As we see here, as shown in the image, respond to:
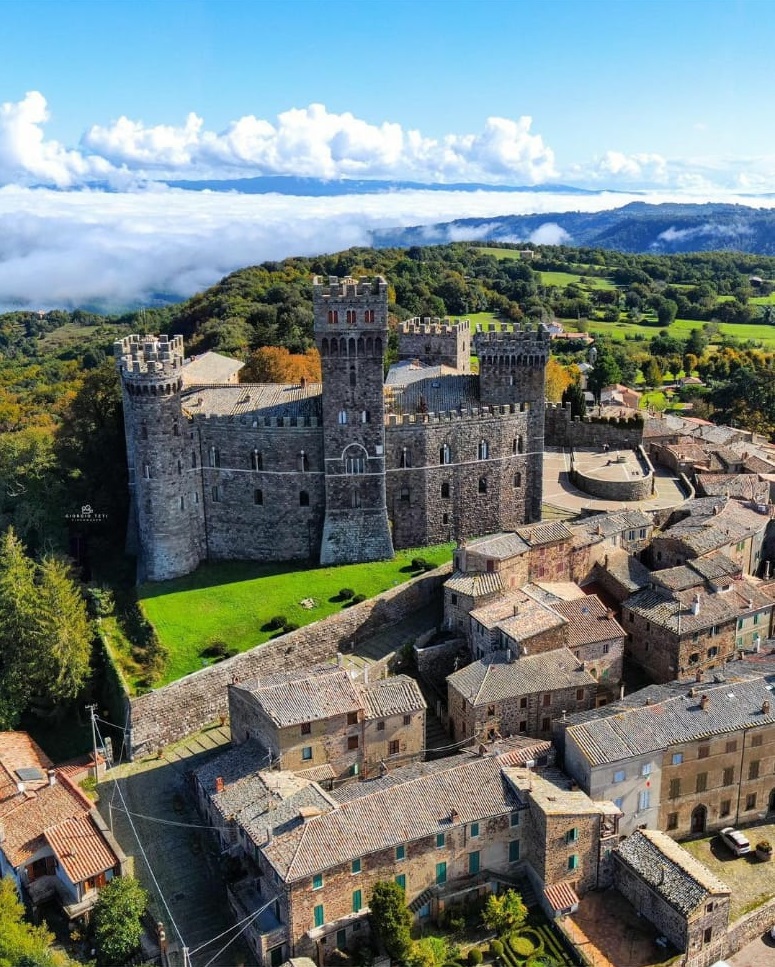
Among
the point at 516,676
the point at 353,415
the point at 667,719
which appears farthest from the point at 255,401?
the point at 667,719

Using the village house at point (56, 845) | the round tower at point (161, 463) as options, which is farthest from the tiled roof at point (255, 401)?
the village house at point (56, 845)

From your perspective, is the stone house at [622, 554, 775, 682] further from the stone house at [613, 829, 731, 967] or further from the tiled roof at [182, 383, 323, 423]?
the tiled roof at [182, 383, 323, 423]

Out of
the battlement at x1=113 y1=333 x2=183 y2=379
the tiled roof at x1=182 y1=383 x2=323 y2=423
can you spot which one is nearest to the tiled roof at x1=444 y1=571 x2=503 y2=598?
the tiled roof at x1=182 y1=383 x2=323 y2=423

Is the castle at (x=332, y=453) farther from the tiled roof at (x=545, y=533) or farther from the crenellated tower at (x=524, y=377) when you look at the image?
the tiled roof at (x=545, y=533)

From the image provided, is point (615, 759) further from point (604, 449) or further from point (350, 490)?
point (604, 449)

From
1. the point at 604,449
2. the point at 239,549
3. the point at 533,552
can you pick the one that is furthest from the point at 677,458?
the point at 239,549

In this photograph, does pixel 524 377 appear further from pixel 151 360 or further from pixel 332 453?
pixel 151 360
